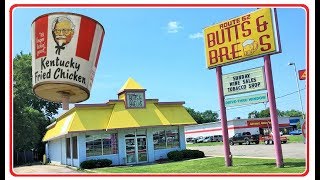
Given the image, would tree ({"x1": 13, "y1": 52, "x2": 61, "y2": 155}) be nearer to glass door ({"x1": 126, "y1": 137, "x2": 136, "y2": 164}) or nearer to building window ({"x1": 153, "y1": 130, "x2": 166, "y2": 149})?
glass door ({"x1": 126, "y1": 137, "x2": 136, "y2": 164})

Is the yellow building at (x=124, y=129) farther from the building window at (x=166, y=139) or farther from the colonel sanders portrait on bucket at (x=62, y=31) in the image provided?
the colonel sanders portrait on bucket at (x=62, y=31)

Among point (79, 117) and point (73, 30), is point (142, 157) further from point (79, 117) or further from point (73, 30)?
point (73, 30)

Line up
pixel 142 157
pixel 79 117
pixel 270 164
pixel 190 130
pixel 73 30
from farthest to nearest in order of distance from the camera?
pixel 190 130
pixel 142 157
pixel 79 117
pixel 270 164
pixel 73 30

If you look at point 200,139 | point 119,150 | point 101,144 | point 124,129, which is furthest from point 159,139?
point 200,139

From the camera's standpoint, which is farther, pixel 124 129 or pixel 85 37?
pixel 124 129

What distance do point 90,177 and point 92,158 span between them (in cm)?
1461

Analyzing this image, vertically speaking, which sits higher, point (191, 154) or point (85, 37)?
point (85, 37)

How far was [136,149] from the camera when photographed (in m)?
23.8

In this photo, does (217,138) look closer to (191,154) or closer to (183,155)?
(191,154)

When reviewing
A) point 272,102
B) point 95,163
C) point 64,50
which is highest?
point 64,50

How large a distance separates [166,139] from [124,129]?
9.28 ft

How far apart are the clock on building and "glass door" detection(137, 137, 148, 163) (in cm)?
200

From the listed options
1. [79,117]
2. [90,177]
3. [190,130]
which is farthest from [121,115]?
[190,130]

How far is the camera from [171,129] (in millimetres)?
24922
